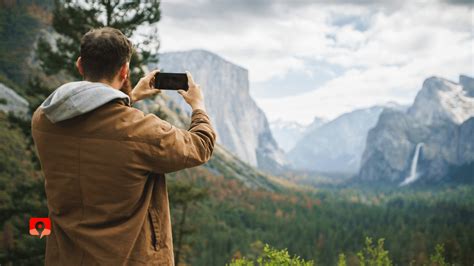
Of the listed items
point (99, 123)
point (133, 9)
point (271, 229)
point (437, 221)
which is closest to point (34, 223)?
point (99, 123)

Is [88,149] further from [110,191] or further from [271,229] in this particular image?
[271,229]

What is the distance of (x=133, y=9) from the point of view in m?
14.2

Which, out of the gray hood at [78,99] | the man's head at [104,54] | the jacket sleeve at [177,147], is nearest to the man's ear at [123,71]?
the man's head at [104,54]

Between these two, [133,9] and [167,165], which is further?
[133,9]

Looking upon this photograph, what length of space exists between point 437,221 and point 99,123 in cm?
13294

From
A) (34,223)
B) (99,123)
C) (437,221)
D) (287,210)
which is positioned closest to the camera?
(99,123)

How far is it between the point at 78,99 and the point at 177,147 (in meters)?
0.65

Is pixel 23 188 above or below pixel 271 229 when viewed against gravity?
above

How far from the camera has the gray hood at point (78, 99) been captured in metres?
2.36

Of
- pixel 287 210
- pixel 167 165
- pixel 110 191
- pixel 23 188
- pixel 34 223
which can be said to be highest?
pixel 167 165

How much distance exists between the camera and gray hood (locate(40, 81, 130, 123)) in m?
2.36

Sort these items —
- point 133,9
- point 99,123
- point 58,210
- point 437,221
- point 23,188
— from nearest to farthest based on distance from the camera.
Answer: point 99,123 < point 58,210 < point 133,9 < point 23,188 < point 437,221

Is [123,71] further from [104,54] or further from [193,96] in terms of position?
[193,96]

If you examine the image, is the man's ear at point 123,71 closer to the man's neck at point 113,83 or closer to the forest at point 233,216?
the man's neck at point 113,83
